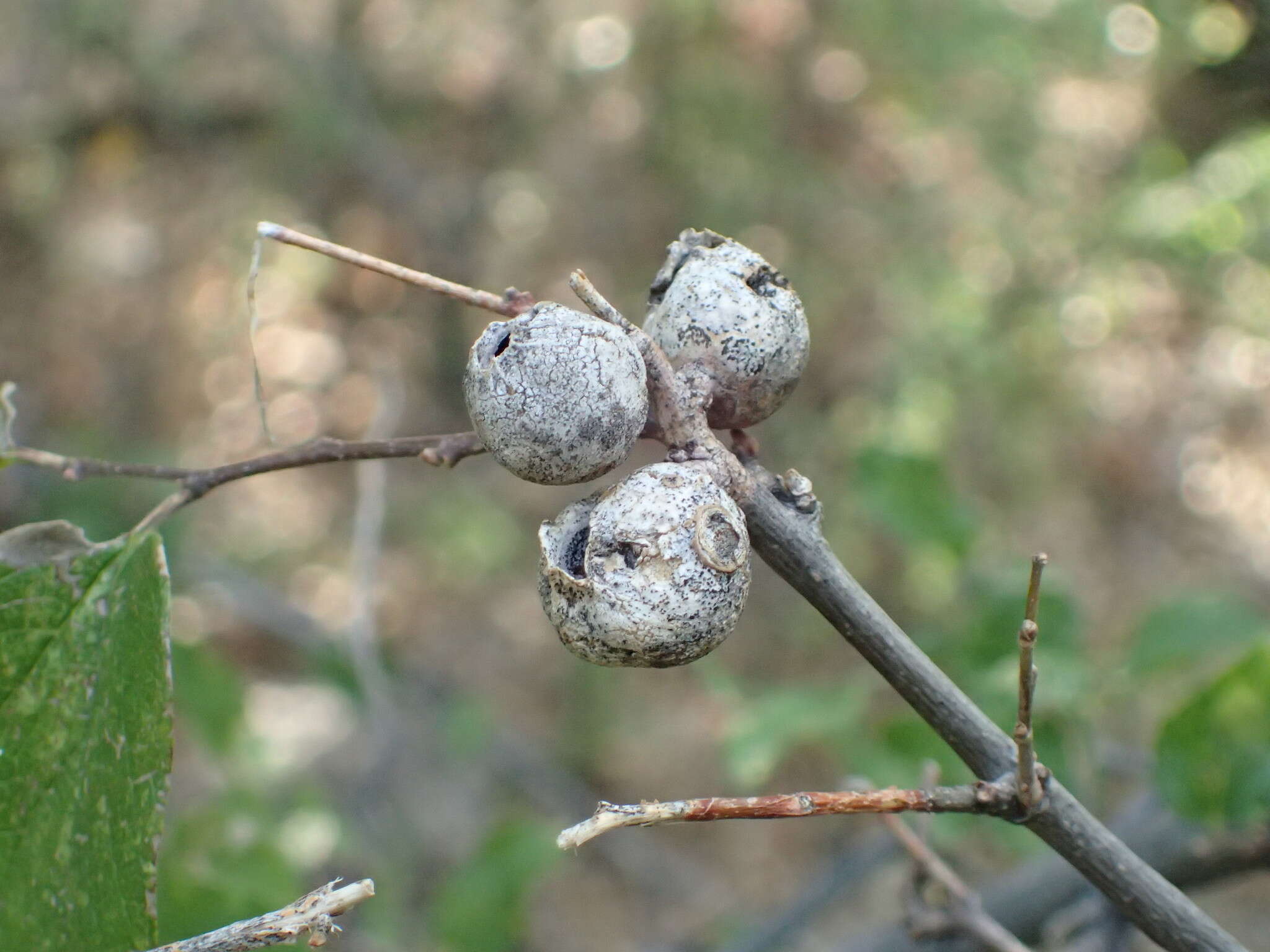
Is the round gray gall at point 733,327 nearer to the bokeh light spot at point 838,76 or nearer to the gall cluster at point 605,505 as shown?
the gall cluster at point 605,505

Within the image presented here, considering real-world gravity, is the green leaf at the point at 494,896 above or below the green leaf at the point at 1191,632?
below

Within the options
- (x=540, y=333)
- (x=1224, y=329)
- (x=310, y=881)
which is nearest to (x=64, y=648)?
(x=540, y=333)

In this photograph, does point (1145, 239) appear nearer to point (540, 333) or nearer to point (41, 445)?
point (540, 333)

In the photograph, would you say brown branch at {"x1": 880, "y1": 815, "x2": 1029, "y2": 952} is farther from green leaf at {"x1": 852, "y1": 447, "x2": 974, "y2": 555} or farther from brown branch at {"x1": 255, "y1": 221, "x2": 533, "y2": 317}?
green leaf at {"x1": 852, "y1": 447, "x2": 974, "y2": 555}

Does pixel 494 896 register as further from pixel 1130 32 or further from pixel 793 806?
pixel 1130 32

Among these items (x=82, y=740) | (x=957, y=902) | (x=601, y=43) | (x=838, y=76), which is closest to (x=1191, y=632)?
(x=957, y=902)

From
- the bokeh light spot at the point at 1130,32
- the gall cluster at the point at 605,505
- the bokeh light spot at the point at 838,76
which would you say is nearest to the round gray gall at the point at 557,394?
the gall cluster at the point at 605,505
